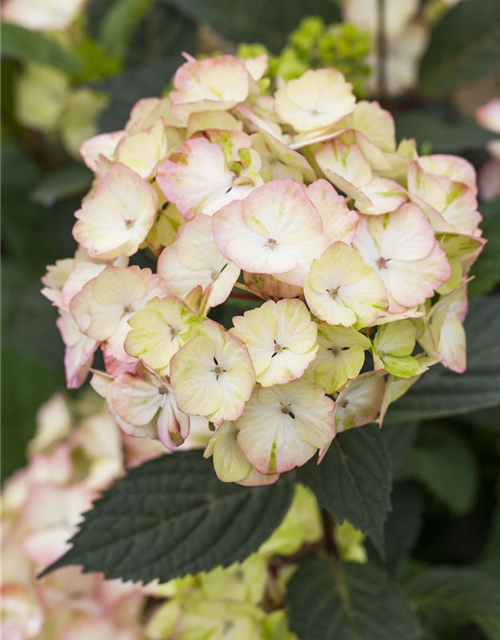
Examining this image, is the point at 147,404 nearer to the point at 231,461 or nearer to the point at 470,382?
the point at 231,461

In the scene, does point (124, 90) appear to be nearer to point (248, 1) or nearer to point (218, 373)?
point (248, 1)

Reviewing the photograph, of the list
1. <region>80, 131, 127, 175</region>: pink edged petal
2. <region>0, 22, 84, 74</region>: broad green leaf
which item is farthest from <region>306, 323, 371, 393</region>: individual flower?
<region>0, 22, 84, 74</region>: broad green leaf

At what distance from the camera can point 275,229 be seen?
1.51 ft

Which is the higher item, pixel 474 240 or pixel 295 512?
pixel 474 240

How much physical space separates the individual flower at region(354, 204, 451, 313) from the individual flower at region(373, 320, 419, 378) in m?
0.01

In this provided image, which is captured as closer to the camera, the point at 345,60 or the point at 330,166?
the point at 330,166

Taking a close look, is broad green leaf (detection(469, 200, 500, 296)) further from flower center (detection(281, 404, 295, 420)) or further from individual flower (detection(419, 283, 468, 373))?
flower center (detection(281, 404, 295, 420))

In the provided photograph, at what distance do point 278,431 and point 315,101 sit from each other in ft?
0.79

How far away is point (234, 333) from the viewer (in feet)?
1.44

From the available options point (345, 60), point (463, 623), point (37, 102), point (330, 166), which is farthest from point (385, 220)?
point (37, 102)

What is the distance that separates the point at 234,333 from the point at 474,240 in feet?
0.63

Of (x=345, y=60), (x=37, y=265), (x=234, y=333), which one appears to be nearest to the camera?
(x=234, y=333)

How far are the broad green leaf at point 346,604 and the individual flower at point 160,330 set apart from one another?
1.18ft

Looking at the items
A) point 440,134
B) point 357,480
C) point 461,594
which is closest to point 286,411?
point 357,480
